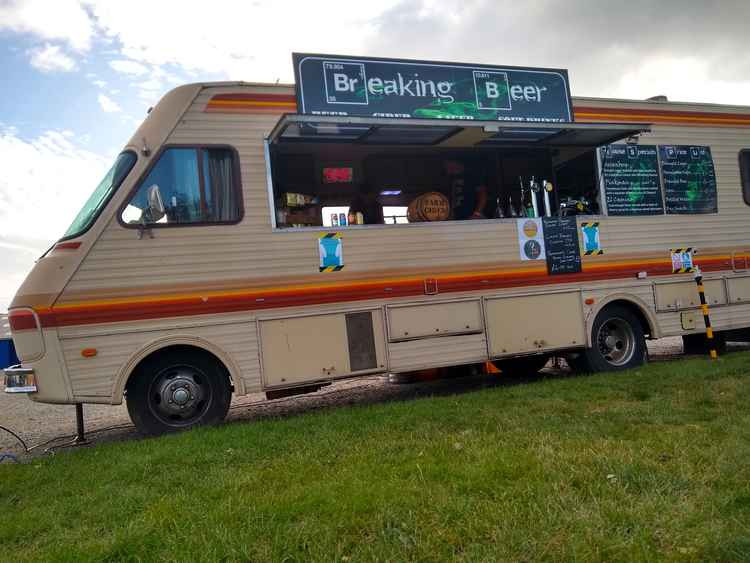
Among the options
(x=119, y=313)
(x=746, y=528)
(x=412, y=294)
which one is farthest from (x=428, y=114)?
(x=746, y=528)

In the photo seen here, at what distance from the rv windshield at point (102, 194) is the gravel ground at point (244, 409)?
2.21m

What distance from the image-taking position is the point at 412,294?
6.57 m

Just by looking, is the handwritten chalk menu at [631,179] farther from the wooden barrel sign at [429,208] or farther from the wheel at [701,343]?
the wooden barrel sign at [429,208]

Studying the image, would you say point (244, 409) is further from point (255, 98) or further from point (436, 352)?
point (255, 98)

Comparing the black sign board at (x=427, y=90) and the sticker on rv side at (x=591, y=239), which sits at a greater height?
the black sign board at (x=427, y=90)

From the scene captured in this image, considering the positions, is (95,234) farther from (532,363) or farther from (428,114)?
(532,363)

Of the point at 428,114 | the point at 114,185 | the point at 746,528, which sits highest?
the point at 428,114

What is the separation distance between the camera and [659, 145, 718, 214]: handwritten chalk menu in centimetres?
802

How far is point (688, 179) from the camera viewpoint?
320 inches

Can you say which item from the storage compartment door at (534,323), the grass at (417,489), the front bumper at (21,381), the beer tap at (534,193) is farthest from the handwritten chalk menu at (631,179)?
the front bumper at (21,381)

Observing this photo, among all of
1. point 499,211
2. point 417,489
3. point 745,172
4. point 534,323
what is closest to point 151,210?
point 417,489

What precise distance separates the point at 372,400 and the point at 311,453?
129 inches

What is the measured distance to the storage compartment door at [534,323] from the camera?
6938mm

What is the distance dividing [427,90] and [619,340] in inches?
155
